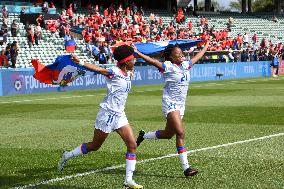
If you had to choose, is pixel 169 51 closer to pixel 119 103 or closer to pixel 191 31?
pixel 119 103

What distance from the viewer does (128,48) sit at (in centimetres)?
868

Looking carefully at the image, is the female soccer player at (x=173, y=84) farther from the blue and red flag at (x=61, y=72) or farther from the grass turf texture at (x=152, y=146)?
the blue and red flag at (x=61, y=72)

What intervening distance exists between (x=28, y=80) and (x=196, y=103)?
10.9m

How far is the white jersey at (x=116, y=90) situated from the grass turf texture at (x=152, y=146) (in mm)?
1103

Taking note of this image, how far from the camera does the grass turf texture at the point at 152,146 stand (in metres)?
9.40

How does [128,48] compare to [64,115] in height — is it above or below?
above

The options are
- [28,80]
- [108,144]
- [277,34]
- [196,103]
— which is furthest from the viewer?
[277,34]

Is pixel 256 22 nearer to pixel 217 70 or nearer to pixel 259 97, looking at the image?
pixel 217 70

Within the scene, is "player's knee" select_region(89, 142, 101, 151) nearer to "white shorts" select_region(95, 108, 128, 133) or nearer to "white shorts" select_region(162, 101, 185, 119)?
"white shorts" select_region(95, 108, 128, 133)

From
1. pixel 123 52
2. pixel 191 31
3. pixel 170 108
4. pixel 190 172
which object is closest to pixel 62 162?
pixel 170 108

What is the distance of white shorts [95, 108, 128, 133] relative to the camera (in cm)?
878

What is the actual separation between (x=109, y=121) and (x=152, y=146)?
4.31 meters

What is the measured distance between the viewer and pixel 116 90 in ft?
28.9

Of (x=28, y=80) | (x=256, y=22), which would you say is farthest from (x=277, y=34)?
(x=28, y=80)
